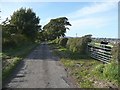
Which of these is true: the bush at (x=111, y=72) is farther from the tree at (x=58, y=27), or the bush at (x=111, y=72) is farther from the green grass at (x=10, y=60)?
the tree at (x=58, y=27)

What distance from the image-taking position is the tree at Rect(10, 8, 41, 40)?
2640 inches

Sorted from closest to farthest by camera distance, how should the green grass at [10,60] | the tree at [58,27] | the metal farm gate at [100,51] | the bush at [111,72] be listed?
the bush at [111,72] < the green grass at [10,60] < the metal farm gate at [100,51] < the tree at [58,27]

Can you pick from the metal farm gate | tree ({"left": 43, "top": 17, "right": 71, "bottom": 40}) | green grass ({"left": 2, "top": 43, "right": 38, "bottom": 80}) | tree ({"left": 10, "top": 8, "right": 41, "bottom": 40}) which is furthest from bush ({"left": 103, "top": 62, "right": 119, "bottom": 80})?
tree ({"left": 43, "top": 17, "right": 71, "bottom": 40})

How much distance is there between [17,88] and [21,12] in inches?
2378

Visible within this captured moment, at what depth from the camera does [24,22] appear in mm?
67750

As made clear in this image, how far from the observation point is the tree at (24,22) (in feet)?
220

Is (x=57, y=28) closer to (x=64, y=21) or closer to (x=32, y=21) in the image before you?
(x=64, y=21)

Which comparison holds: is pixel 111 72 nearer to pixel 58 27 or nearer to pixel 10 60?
pixel 10 60

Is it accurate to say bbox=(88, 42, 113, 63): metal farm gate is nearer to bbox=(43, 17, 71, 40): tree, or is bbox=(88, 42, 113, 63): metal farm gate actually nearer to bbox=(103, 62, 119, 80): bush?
bbox=(103, 62, 119, 80): bush

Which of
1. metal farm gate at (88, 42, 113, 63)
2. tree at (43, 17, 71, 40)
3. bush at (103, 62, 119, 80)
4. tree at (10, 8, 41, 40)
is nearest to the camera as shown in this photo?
bush at (103, 62, 119, 80)

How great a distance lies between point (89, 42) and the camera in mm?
27703

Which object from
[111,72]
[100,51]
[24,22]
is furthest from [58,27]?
[111,72]

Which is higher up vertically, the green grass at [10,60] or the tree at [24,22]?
the tree at [24,22]

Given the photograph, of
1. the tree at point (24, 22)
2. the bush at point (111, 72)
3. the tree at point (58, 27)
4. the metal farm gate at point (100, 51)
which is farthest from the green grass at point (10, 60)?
the tree at point (58, 27)
